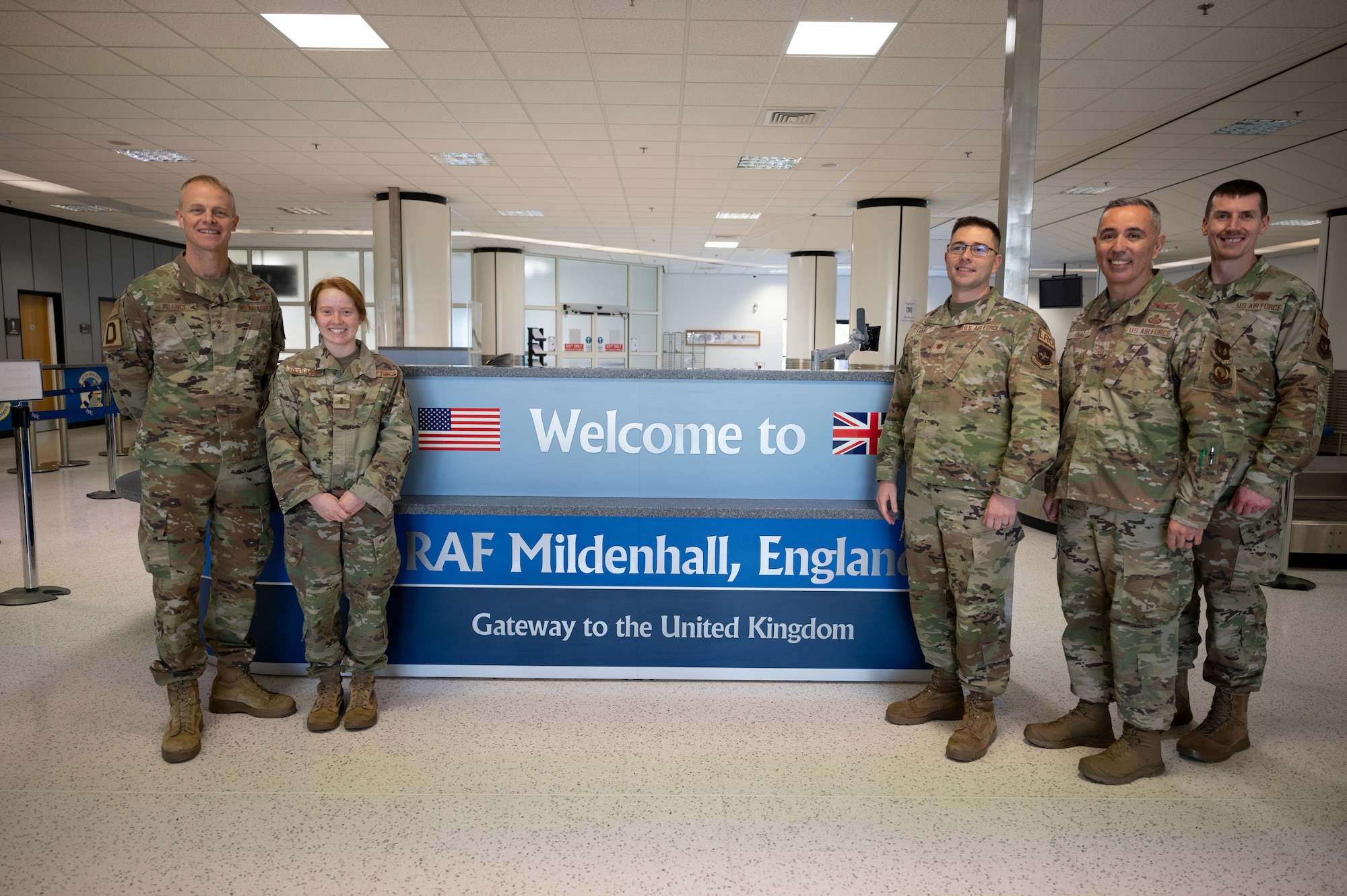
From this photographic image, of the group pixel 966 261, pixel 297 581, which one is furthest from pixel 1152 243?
pixel 297 581

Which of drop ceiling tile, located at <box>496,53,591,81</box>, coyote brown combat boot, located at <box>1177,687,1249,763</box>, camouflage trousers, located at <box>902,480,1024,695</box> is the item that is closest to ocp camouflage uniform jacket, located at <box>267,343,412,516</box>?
camouflage trousers, located at <box>902,480,1024,695</box>

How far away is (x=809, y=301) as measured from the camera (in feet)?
50.8

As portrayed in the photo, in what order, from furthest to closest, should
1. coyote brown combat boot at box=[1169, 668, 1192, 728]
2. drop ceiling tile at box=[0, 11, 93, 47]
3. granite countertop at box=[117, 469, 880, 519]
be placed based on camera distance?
drop ceiling tile at box=[0, 11, 93, 47]
granite countertop at box=[117, 469, 880, 519]
coyote brown combat boot at box=[1169, 668, 1192, 728]

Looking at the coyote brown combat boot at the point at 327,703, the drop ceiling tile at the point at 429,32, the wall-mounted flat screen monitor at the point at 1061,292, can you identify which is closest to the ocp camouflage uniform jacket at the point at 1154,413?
the coyote brown combat boot at the point at 327,703

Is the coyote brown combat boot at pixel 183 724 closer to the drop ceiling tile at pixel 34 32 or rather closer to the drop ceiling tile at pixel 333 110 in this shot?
the drop ceiling tile at pixel 34 32

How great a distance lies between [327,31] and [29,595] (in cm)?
371

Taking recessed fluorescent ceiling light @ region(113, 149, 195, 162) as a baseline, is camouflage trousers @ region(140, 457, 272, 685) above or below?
below

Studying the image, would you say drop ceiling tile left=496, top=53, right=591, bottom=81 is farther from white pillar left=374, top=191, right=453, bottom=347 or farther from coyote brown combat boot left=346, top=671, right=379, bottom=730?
white pillar left=374, top=191, right=453, bottom=347

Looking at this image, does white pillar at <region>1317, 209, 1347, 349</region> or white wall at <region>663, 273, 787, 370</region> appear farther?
white wall at <region>663, 273, 787, 370</region>

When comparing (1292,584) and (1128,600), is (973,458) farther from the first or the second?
(1292,584)

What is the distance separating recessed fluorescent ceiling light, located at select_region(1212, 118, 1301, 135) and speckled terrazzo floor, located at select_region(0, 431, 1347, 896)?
5.70 meters

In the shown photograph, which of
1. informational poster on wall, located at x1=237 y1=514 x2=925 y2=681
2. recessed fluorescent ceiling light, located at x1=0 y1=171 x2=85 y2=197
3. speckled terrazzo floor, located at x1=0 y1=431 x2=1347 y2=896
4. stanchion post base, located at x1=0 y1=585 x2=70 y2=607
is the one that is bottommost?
speckled terrazzo floor, located at x1=0 y1=431 x2=1347 y2=896

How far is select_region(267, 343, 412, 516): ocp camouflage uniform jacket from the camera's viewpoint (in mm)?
2531

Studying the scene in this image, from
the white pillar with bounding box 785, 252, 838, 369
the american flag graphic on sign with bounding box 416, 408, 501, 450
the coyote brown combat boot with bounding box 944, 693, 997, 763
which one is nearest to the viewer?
the coyote brown combat boot with bounding box 944, 693, 997, 763
